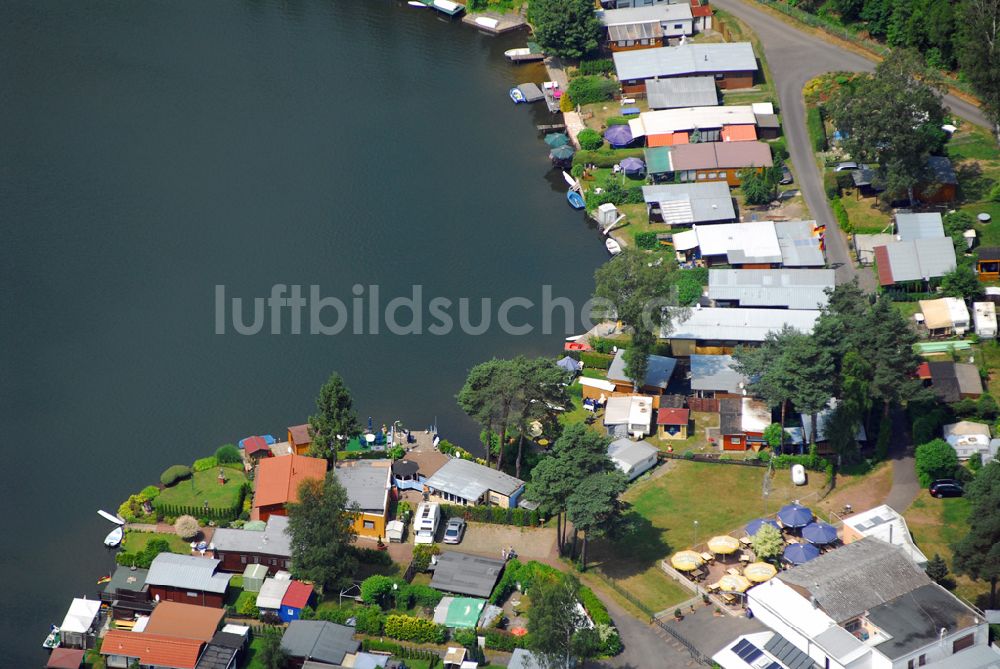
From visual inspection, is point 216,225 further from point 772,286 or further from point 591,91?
point 772,286

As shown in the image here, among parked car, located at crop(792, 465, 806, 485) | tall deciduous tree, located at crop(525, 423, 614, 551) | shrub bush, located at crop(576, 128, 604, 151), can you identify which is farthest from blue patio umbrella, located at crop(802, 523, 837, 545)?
shrub bush, located at crop(576, 128, 604, 151)

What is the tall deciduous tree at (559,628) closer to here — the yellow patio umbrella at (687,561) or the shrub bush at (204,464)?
the yellow patio umbrella at (687,561)

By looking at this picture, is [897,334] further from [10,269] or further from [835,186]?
[10,269]

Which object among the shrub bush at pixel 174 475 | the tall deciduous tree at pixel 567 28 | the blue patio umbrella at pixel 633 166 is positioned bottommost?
the shrub bush at pixel 174 475

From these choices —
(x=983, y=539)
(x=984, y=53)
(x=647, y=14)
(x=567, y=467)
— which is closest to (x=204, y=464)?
(x=567, y=467)

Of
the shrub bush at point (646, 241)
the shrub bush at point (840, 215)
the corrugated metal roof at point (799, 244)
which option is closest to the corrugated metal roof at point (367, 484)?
the shrub bush at point (646, 241)

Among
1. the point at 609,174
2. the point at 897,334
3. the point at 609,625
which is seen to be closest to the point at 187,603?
the point at 609,625
